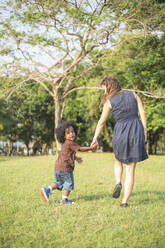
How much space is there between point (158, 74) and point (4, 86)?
442 inches

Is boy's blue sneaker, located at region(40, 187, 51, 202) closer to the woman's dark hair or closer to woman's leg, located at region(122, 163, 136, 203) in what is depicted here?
woman's leg, located at region(122, 163, 136, 203)

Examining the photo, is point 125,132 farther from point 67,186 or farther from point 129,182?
point 67,186

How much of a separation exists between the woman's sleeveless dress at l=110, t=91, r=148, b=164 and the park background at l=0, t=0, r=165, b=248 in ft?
2.81

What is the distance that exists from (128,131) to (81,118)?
2847cm

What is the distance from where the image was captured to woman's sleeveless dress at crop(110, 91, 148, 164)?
4730mm

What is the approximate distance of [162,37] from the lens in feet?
58.0

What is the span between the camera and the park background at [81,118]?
3.49 m

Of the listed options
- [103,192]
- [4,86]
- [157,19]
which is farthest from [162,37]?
[103,192]

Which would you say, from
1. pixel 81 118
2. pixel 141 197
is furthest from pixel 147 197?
pixel 81 118

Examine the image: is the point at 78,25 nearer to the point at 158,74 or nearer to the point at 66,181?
the point at 158,74

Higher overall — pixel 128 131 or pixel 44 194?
pixel 128 131

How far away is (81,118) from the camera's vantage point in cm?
3322

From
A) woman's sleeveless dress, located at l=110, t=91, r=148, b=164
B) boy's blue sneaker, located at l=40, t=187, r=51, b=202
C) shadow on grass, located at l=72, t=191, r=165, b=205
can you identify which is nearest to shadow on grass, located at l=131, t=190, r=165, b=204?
shadow on grass, located at l=72, t=191, r=165, b=205

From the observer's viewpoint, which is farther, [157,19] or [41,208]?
[157,19]
